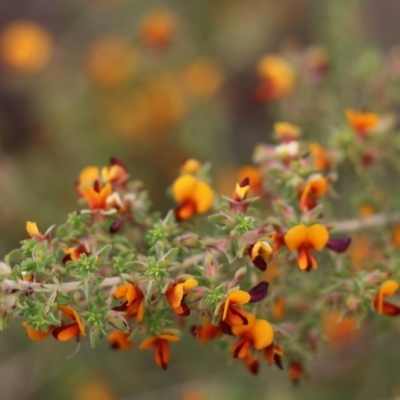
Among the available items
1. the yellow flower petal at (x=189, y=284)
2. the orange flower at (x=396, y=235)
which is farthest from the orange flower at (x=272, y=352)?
the orange flower at (x=396, y=235)

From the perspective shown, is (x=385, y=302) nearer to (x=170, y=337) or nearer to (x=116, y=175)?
(x=170, y=337)

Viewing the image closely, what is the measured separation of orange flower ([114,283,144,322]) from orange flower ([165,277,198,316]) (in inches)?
3.3

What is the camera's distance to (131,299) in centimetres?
190

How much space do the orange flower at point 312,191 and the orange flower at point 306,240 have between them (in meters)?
0.16

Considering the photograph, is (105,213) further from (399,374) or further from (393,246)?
(399,374)

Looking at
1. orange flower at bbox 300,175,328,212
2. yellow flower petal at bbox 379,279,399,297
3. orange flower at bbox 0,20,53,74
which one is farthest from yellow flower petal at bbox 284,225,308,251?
orange flower at bbox 0,20,53,74

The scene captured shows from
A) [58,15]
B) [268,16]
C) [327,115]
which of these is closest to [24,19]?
[58,15]

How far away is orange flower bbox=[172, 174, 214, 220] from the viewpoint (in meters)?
2.34

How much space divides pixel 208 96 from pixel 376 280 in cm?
235

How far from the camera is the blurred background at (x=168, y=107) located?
3.59 meters

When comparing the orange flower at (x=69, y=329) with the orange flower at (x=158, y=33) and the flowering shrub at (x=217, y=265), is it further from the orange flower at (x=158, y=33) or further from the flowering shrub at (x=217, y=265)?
the orange flower at (x=158, y=33)

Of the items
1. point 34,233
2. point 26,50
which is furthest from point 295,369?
point 26,50

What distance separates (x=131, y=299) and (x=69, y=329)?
200 mm

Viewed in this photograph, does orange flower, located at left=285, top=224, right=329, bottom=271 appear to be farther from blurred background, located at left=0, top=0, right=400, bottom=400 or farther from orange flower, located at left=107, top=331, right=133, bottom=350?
blurred background, located at left=0, top=0, right=400, bottom=400
